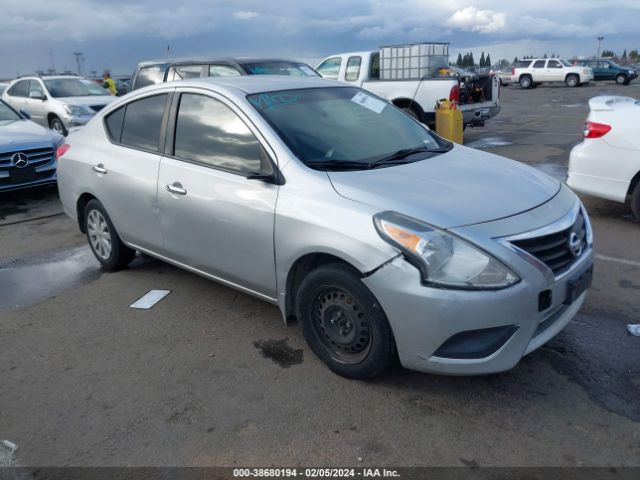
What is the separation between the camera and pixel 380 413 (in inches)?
119

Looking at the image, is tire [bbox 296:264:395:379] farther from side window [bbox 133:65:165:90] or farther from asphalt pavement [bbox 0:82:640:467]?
side window [bbox 133:65:165:90]

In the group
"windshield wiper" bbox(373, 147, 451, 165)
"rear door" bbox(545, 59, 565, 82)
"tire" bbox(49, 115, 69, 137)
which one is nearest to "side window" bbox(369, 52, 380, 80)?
"tire" bbox(49, 115, 69, 137)

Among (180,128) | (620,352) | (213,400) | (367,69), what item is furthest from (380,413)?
(367,69)

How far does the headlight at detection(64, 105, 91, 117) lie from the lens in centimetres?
1274

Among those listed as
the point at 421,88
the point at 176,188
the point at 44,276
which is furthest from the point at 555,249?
the point at 421,88

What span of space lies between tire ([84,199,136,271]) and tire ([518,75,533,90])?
36.1m

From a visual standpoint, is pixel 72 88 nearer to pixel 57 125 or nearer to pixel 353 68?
pixel 57 125

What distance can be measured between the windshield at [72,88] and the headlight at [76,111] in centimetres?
99

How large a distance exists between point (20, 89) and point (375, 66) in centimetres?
912

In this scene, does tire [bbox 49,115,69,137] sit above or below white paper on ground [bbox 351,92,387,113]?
below

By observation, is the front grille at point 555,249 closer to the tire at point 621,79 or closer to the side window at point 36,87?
the side window at point 36,87

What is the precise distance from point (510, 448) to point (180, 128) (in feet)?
10.0

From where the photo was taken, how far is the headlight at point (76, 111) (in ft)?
41.8

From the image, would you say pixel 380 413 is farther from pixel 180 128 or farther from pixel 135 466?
pixel 180 128
